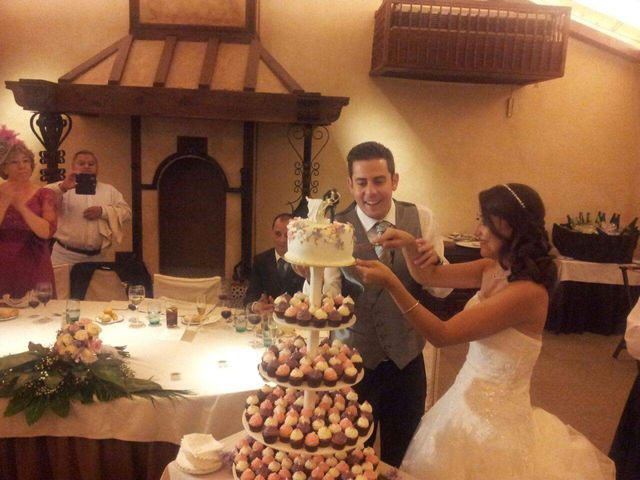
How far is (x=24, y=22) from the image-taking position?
5023 millimetres

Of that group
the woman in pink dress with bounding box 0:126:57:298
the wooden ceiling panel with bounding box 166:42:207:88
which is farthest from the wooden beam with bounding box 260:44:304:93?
the woman in pink dress with bounding box 0:126:57:298

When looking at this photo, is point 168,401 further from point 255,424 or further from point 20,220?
point 20,220

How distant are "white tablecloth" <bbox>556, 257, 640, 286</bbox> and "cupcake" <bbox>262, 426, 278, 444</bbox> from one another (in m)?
4.40

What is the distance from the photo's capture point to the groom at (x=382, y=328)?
2.01 metres

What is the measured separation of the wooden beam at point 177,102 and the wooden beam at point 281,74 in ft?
0.43

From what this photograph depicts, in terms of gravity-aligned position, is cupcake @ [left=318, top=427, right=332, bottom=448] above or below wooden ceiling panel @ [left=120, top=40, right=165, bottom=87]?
below

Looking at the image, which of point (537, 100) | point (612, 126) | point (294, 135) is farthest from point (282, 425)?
point (612, 126)

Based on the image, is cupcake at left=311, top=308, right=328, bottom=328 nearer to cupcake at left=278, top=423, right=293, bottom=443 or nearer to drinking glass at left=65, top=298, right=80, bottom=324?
cupcake at left=278, top=423, right=293, bottom=443

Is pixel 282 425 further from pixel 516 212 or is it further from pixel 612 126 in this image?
pixel 612 126

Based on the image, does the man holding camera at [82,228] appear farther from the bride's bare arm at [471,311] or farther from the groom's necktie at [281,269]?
the bride's bare arm at [471,311]

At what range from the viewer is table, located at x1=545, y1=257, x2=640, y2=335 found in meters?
5.09

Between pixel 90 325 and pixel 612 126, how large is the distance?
18.2 feet

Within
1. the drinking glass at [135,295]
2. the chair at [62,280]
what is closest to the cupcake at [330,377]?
the drinking glass at [135,295]

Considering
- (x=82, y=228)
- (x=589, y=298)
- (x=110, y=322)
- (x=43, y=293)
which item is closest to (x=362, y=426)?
(x=110, y=322)
